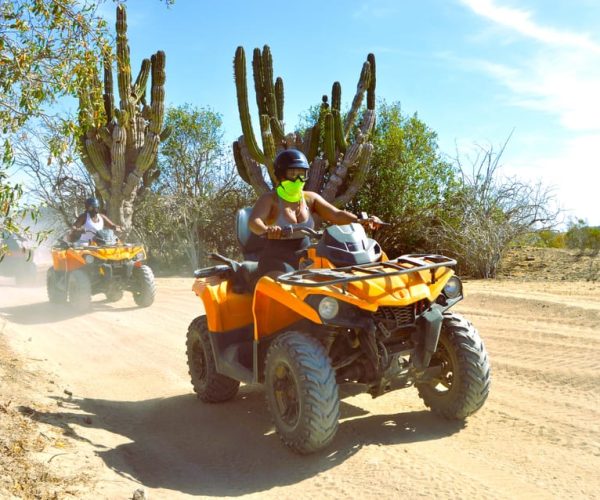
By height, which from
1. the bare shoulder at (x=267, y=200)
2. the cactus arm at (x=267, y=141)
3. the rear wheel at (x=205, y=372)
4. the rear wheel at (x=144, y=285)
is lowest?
the rear wheel at (x=205, y=372)

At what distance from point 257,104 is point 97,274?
9.05 meters

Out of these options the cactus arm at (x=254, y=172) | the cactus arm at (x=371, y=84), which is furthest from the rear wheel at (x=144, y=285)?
the cactus arm at (x=371, y=84)

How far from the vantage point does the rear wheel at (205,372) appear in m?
5.36

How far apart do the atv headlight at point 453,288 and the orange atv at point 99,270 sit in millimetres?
7662

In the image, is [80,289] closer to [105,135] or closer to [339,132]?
[105,135]

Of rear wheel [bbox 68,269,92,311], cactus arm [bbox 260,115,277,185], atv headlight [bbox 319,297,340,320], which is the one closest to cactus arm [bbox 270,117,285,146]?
cactus arm [bbox 260,115,277,185]

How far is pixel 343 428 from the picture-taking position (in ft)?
14.9

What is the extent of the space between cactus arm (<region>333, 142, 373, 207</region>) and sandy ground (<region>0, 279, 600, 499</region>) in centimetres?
1077

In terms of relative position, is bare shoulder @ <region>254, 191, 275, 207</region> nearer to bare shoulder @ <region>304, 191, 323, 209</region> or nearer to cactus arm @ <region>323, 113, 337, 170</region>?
bare shoulder @ <region>304, 191, 323, 209</region>

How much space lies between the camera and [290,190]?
495 cm

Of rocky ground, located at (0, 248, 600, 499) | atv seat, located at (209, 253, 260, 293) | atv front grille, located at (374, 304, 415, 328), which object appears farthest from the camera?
atv seat, located at (209, 253, 260, 293)

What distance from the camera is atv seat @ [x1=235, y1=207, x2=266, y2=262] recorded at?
17.4ft

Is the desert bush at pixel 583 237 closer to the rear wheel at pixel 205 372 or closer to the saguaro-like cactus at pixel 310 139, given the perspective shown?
the saguaro-like cactus at pixel 310 139

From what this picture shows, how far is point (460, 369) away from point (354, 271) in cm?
109
